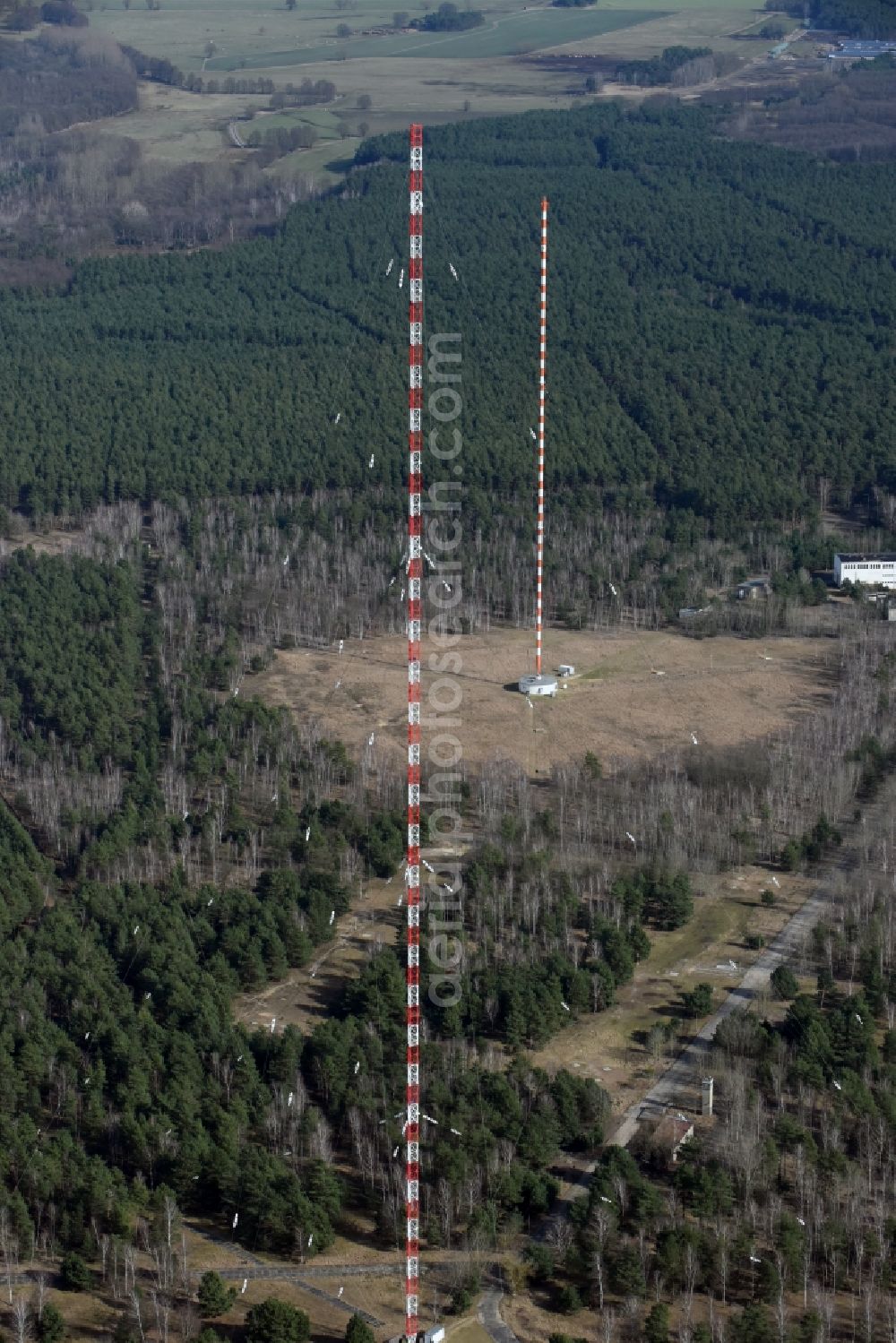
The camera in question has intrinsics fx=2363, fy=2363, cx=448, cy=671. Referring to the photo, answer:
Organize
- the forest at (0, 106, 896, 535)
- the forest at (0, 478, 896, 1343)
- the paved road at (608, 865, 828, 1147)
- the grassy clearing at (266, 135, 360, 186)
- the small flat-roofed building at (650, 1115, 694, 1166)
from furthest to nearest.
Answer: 1. the grassy clearing at (266, 135, 360, 186)
2. the forest at (0, 106, 896, 535)
3. the paved road at (608, 865, 828, 1147)
4. the small flat-roofed building at (650, 1115, 694, 1166)
5. the forest at (0, 478, 896, 1343)

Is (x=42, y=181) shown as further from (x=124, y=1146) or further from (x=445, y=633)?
(x=124, y=1146)

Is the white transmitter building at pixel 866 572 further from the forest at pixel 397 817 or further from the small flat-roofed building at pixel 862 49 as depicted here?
the small flat-roofed building at pixel 862 49

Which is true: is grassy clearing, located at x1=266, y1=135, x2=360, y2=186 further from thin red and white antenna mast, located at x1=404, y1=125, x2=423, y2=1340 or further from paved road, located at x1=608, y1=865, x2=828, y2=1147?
thin red and white antenna mast, located at x1=404, y1=125, x2=423, y2=1340

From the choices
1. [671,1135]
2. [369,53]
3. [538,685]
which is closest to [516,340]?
[538,685]

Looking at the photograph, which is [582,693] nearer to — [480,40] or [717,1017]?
[717,1017]

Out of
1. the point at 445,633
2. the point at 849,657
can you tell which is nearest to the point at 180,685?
the point at 445,633

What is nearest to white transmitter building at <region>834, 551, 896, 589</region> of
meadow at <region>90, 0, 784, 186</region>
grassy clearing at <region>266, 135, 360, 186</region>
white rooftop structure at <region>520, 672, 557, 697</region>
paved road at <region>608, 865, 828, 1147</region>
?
white rooftop structure at <region>520, 672, 557, 697</region>
